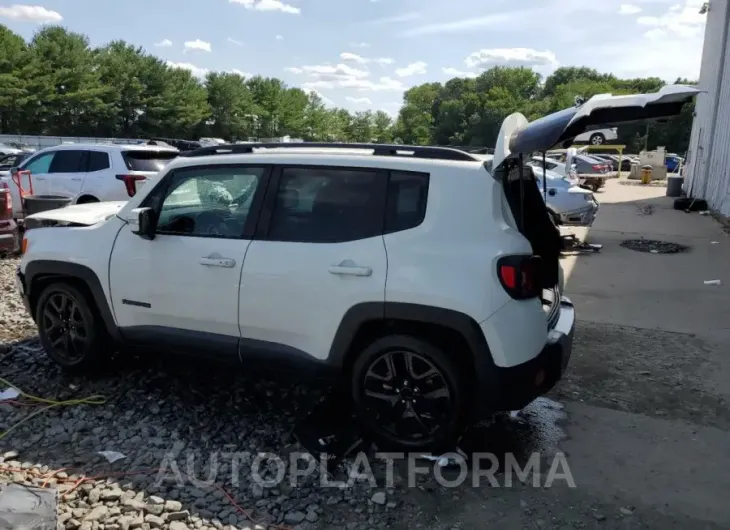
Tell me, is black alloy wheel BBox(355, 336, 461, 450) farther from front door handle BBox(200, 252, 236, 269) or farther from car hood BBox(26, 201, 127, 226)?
car hood BBox(26, 201, 127, 226)

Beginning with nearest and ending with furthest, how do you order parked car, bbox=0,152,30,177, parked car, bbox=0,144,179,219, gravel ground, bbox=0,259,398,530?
gravel ground, bbox=0,259,398,530 < parked car, bbox=0,144,179,219 < parked car, bbox=0,152,30,177

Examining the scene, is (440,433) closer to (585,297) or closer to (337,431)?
(337,431)

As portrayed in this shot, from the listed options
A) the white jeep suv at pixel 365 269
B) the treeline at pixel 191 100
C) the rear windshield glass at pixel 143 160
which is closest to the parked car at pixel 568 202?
the rear windshield glass at pixel 143 160

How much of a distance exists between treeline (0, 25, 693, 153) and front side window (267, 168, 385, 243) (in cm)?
3812

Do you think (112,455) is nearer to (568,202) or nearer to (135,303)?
(135,303)

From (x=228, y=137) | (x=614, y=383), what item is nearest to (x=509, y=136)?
(x=614, y=383)

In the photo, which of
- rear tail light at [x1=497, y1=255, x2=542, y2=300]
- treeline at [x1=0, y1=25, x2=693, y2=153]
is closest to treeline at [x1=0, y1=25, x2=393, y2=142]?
treeline at [x1=0, y1=25, x2=693, y2=153]

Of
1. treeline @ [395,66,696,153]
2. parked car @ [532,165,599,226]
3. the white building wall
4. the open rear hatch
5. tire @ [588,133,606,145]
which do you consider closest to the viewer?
the open rear hatch

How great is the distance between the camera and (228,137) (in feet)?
256

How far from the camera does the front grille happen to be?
150 inches

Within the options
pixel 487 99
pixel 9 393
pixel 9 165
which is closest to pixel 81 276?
pixel 9 393

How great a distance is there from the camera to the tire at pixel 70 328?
4.39m

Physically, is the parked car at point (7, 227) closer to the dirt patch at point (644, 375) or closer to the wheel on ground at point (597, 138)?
the dirt patch at point (644, 375)

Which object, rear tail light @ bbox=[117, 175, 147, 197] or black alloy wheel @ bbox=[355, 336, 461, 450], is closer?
black alloy wheel @ bbox=[355, 336, 461, 450]
